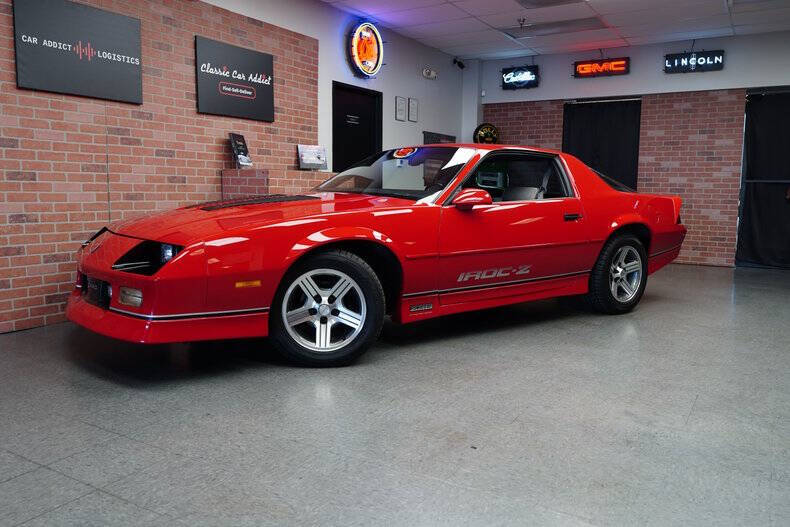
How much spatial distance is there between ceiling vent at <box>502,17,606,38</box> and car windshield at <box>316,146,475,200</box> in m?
4.76

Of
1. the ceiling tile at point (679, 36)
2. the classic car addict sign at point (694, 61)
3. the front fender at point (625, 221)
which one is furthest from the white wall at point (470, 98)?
the front fender at point (625, 221)

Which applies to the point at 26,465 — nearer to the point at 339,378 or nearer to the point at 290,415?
the point at 290,415

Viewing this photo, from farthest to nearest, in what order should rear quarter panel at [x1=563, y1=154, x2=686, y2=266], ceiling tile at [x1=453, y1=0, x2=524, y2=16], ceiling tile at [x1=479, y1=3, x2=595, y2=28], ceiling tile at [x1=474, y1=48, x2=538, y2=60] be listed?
1. ceiling tile at [x1=474, y1=48, x2=538, y2=60]
2. ceiling tile at [x1=479, y1=3, x2=595, y2=28]
3. ceiling tile at [x1=453, y1=0, x2=524, y2=16]
4. rear quarter panel at [x1=563, y1=154, x2=686, y2=266]

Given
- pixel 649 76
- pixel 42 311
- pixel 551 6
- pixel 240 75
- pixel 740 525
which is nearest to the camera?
pixel 740 525

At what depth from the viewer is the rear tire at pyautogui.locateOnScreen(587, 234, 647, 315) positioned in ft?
15.1

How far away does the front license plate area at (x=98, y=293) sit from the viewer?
2971 millimetres

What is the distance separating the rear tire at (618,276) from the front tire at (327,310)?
6.82 feet

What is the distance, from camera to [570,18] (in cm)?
762

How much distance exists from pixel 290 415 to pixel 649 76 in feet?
27.8

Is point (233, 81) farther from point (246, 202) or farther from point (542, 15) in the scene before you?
point (542, 15)

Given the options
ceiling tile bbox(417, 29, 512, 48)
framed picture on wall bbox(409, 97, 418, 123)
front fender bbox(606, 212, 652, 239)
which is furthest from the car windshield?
ceiling tile bbox(417, 29, 512, 48)

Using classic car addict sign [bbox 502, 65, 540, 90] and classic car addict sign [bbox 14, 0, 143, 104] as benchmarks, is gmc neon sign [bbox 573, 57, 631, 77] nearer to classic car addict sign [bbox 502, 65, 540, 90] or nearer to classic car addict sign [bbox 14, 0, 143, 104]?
classic car addict sign [bbox 502, 65, 540, 90]

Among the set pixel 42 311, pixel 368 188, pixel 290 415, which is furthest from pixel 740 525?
pixel 42 311

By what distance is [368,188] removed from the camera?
3941 mm
